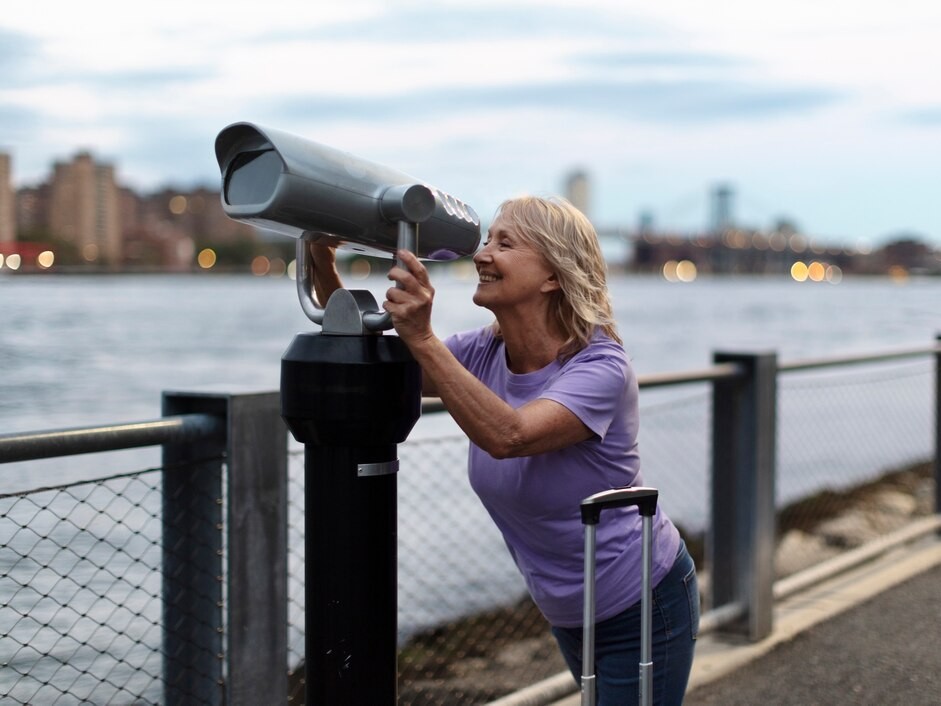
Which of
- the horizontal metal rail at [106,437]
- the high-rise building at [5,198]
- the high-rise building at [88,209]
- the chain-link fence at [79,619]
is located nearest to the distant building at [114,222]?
the high-rise building at [88,209]

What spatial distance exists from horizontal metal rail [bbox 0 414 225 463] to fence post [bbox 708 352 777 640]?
2350 millimetres

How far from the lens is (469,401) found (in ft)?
6.07

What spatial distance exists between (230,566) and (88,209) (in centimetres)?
3640

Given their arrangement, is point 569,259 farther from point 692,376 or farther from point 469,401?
point 692,376

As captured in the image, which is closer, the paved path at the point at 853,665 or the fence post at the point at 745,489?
the paved path at the point at 853,665

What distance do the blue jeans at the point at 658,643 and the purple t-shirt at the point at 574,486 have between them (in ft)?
0.14

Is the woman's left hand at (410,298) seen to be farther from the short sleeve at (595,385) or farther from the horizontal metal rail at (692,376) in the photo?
the horizontal metal rail at (692,376)

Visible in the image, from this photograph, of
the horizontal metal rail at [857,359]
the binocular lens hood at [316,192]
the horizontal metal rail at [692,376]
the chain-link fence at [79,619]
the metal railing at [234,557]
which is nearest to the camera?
the binocular lens hood at [316,192]

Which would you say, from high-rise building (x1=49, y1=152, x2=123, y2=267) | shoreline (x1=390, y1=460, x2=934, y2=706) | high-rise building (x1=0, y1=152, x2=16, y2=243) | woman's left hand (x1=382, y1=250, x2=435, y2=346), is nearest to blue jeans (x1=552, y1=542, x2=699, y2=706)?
woman's left hand (x1=382, y1=250, x2=435, y2=346)

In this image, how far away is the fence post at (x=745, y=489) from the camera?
4414 millimetres

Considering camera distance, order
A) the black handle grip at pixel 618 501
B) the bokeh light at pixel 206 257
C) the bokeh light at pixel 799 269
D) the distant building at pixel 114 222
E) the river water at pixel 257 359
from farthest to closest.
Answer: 1. the bokeh light at pixel 206 257
2. the bokeh light at pixel 799 269
3. the distant building at pixel 114 222
4. the river water at pixel 257 359
5. the black handle grip at pixel 618 501

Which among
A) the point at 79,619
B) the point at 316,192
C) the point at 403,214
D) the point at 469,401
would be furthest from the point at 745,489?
the point at 316,192

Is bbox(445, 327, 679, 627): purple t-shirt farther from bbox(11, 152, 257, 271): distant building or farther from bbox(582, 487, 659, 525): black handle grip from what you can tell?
bbox(11, 152, 257, 271): distant building

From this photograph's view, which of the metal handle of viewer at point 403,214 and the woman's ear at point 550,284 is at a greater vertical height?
the metal handle of viewer at point 403,214
